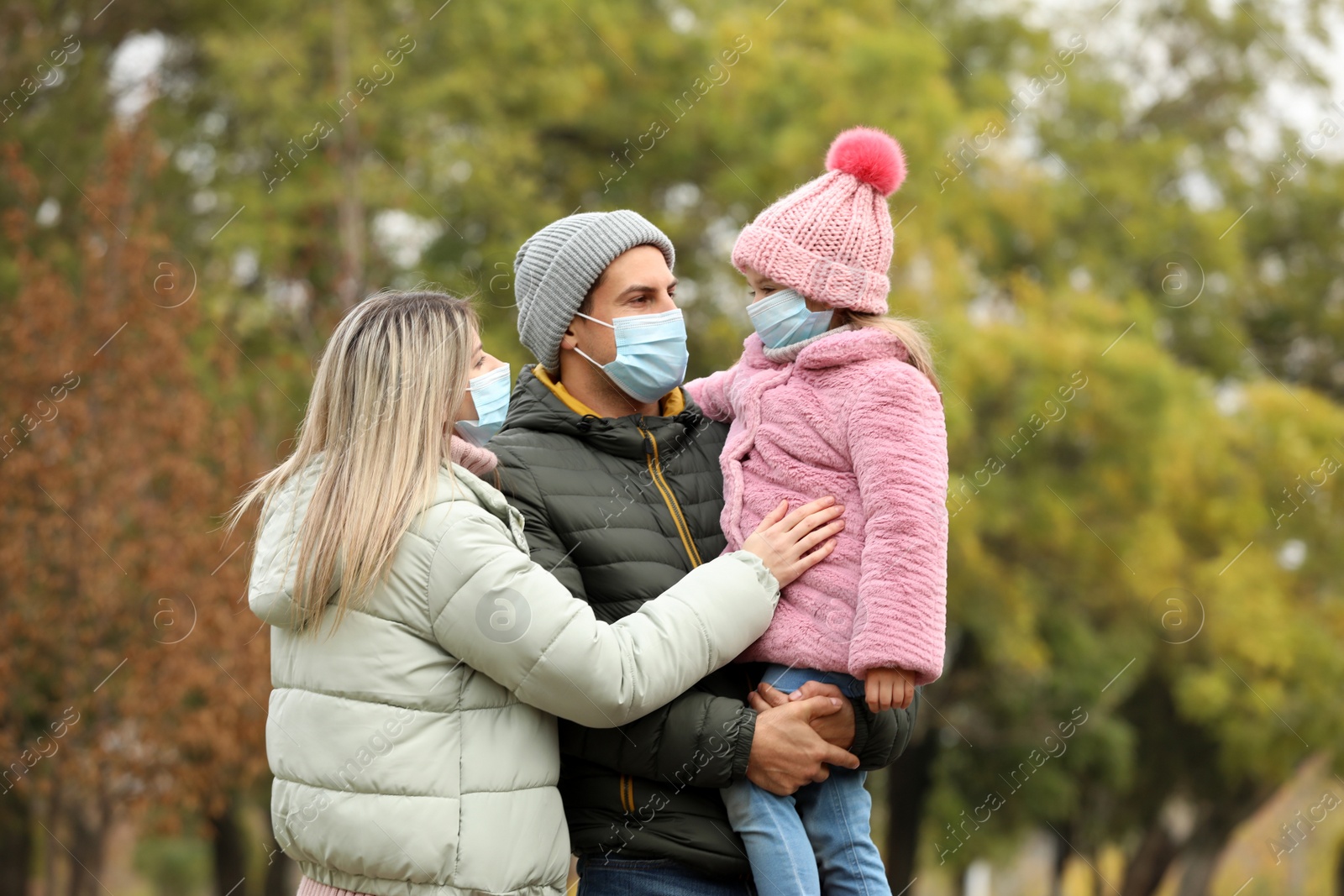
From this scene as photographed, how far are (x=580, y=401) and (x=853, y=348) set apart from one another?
67 centimetres

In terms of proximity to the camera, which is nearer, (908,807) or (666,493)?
(666,493)

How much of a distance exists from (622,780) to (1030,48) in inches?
740

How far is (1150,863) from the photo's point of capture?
22266 millimetres

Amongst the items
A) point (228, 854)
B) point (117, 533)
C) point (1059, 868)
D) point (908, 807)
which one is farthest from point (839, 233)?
point (1059, 868)

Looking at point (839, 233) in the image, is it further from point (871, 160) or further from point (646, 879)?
point (646, 879)

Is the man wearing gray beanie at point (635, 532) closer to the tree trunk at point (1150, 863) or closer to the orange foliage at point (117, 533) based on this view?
the orange foliage at point (117, 533)

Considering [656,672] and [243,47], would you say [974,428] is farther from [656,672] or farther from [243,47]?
[656,672]

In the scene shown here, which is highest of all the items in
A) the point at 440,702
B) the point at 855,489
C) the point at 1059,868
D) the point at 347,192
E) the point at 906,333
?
the point at 440,702

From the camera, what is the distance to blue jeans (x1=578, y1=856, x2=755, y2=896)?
300 centimetres

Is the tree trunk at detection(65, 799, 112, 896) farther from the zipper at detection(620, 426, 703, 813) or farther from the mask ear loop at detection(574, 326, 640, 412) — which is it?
the zipper at detection(620, 426, 703, 813)

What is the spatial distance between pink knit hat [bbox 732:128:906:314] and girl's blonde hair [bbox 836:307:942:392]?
0.02m

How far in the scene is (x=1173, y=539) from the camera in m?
16.2


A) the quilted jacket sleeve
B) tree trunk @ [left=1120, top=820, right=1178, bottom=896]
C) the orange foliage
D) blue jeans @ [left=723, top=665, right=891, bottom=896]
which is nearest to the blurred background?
the orange foliage

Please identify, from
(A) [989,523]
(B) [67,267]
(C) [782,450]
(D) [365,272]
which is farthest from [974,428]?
(C) [782,450]
